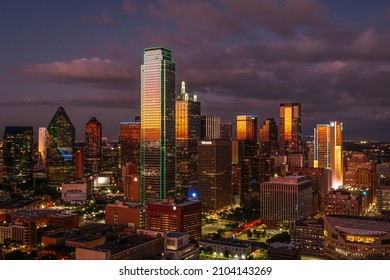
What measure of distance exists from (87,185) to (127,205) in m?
6.45

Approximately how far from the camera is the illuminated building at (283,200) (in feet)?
42.8

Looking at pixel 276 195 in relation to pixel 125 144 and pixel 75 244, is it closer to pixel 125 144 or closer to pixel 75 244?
pixel 75 244

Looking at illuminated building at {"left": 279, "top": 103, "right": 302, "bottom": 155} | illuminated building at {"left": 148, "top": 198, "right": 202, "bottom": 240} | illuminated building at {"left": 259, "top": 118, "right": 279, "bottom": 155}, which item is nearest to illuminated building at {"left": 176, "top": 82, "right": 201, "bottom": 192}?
illuminated building at {"left": 259, "top": 118, "right": 279, "bottom": 155}

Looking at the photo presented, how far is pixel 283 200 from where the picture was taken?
13.2 m

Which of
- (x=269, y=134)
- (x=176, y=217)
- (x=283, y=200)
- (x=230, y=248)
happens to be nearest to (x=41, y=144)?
(x=269, y=134)

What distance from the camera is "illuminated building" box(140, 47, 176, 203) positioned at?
15375mm

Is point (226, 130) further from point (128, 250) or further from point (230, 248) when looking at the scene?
point (128, 250)

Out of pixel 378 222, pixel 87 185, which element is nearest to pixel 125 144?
pixel 87 185

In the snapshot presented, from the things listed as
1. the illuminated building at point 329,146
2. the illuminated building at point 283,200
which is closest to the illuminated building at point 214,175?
the illuminated building at point 283,200

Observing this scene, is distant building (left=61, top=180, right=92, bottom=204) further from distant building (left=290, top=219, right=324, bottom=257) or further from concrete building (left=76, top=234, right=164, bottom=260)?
concrete building (left=76, top=234, right=164, bottom=260)

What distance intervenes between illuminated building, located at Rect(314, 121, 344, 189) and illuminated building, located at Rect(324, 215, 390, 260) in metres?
14.4

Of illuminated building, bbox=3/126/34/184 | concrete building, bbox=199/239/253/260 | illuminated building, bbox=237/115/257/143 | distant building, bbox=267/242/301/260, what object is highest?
illuminated building, bbox=237/115/257/143

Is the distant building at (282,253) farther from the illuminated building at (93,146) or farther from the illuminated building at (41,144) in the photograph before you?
the illuminated building at (41,144)
